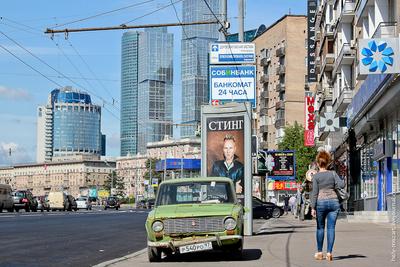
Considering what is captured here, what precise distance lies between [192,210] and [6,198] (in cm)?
5320

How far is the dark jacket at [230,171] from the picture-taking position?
69.9 ft

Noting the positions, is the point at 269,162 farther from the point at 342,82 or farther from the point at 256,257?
the point at 256,257

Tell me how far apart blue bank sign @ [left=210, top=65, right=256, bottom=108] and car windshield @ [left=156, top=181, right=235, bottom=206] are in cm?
967

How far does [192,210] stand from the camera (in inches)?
542

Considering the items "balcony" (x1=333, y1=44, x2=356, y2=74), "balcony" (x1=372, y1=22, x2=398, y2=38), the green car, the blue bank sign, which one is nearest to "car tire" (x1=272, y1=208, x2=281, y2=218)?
"balcony" (x1=333, y1=44, x2=356, y2=74)

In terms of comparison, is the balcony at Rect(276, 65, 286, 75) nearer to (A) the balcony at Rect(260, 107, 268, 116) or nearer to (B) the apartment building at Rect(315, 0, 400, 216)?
(A) the balcony at Rect(260, 107, 268, 116)

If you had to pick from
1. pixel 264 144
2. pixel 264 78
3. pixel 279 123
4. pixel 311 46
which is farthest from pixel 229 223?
pixel 264 78

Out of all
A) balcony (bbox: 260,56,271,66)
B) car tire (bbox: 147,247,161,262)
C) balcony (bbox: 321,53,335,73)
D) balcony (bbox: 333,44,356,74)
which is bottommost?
car tire (bbox: 147,247,161,262)

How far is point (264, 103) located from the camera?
357 ft

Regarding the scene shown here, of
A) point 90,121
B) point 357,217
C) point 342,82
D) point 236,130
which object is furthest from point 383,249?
point 90,121

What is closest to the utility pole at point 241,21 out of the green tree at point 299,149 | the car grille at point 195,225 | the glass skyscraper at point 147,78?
the car grille at point 195,225

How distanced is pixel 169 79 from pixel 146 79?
4500mm

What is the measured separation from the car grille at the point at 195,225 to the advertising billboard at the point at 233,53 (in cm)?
1262

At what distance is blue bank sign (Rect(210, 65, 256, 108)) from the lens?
2464cm
